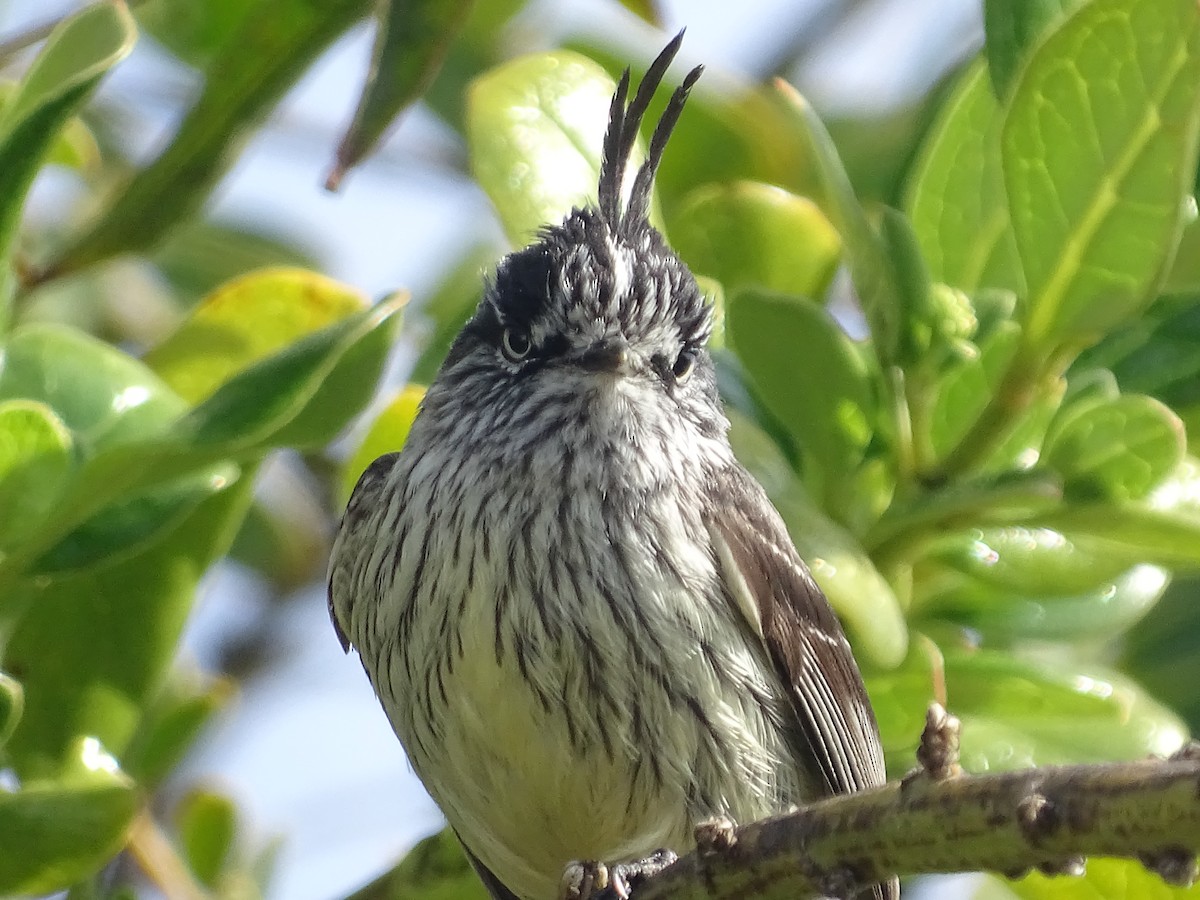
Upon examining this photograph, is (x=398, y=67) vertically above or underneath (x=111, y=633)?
above

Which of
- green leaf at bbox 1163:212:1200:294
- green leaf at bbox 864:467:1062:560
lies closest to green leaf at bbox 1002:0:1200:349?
green leaf at bbox 864:467:1062:560

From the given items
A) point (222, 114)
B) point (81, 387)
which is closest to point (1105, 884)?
point (81, 387)

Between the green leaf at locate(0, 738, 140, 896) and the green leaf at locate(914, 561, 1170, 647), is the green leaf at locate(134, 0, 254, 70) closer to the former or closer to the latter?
the green leaf at locate(0, 738, 140, 896)

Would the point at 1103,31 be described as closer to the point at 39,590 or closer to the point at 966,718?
the point at 966,718

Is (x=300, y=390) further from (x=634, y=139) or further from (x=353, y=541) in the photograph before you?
(x=353, y=541)

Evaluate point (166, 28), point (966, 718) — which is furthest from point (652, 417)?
point (166, 28)
